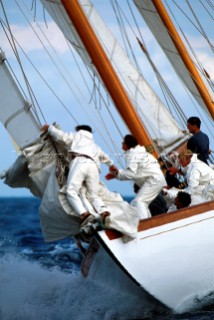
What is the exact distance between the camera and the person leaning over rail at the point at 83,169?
12445 millimetres

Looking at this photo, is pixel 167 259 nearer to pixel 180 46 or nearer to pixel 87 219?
pixel 87 219

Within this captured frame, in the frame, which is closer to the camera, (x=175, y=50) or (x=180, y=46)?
(x=180, y=46)

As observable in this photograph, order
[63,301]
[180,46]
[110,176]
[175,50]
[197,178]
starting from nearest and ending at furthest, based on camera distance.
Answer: [110,176] → [63,301] → [197,178] → [180,46] → [175,50]

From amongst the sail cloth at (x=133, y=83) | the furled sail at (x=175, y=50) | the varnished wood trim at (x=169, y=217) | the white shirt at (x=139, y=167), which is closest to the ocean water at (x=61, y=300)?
the varnished wood trim at (x=169, y=217)

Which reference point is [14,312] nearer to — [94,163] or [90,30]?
[94,163]

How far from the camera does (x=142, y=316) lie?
1355 centimetres

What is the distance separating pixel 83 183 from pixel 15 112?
76.6 inches

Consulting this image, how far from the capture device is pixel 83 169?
12531 mm

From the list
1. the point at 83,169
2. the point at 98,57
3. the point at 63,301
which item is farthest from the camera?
the point at 98,57

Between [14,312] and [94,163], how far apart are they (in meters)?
2.84

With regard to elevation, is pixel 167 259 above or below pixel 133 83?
below

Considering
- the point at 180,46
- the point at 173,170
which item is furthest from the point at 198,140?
the point at 180,46

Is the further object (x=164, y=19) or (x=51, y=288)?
(x=164, y=19)

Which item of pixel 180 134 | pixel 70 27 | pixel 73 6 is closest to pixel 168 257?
pixel 73 6
